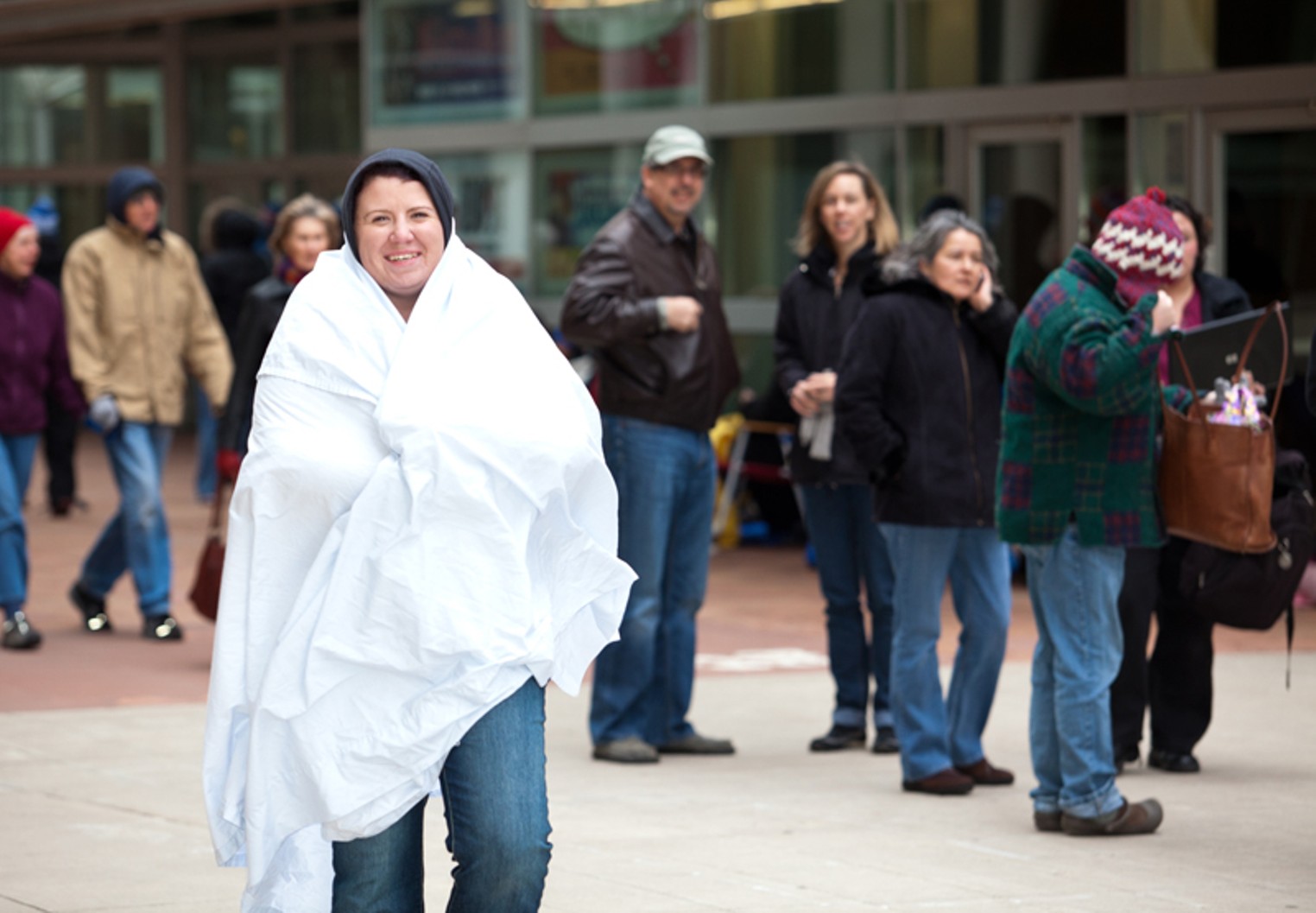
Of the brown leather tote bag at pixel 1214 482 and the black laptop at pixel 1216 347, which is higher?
the black laptop at pixel 1216 347

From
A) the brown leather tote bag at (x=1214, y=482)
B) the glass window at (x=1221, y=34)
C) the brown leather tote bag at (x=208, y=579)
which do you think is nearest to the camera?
the brown leather tote bag at (x=1214, y=482)

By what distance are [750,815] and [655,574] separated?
1.29m

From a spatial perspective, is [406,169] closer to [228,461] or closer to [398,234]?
[398,234]

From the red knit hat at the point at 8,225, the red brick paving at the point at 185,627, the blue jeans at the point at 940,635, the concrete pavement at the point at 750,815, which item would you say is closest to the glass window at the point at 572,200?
the red brick paving at the point at 185,627

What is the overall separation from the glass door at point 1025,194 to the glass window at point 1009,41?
351mm

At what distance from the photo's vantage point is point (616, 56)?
16.2 metres

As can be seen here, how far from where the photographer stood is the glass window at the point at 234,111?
84.1 ft

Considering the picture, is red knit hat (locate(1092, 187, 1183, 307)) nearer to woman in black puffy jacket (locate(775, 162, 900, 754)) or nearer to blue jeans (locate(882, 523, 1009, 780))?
blue jeans (locate(882, 523, 1009, 780))

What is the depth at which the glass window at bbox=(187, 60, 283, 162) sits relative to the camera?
25.6 m

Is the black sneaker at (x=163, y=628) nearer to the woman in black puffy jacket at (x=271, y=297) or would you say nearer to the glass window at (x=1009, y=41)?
the woman in black puffy jacket at (x=271, y=297)

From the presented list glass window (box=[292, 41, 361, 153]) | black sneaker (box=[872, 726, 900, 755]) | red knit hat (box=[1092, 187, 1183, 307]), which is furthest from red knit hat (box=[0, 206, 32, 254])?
glass window (box=[292, 41, 361, 153])

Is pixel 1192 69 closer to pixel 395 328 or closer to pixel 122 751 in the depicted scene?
pixel 122 751

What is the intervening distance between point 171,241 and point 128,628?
1940 mm

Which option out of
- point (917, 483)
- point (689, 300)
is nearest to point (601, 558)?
point (917, 483)
